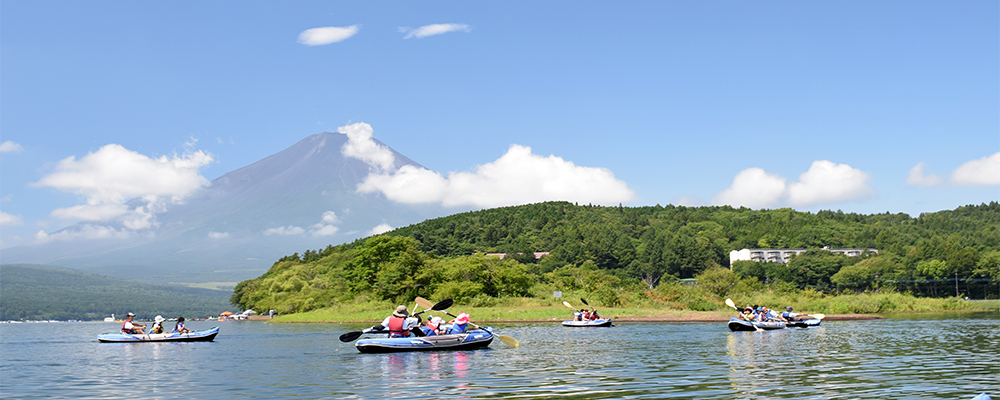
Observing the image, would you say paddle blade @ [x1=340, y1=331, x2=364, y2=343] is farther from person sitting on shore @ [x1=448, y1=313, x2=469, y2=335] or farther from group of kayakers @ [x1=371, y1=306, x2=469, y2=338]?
person sitting on shore @ [x1=448, y1=313, x2=469, y2=335]

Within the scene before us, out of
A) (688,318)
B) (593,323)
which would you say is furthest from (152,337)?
(688,318)

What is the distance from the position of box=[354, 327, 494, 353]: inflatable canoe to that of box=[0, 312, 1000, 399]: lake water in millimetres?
691

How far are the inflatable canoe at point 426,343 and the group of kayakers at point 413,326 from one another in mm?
606

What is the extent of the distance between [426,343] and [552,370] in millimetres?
9642

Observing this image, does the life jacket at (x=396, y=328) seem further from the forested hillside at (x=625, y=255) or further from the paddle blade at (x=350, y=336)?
the forested hillside at (x=625, y=255)

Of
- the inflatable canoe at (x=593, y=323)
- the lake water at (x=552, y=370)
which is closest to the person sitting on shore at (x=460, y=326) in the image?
the lake water at (x=552, y=370)

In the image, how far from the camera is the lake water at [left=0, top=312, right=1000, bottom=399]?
19906mm

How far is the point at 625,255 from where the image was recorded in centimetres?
15312

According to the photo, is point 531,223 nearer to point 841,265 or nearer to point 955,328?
point 841,265

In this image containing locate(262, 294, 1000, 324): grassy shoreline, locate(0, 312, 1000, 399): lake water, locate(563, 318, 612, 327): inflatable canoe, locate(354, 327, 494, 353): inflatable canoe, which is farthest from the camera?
locate(262, 294, 1000, 324): grassy shoreline

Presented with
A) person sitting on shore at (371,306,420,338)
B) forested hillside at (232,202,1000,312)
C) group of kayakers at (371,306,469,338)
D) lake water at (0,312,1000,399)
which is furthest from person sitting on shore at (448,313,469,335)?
forested hillside at (232,202,1000,312)

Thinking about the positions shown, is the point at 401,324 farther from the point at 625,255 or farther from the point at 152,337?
the point at 625,255

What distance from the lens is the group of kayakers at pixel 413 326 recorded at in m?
33.2

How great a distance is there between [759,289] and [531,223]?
114 metres
